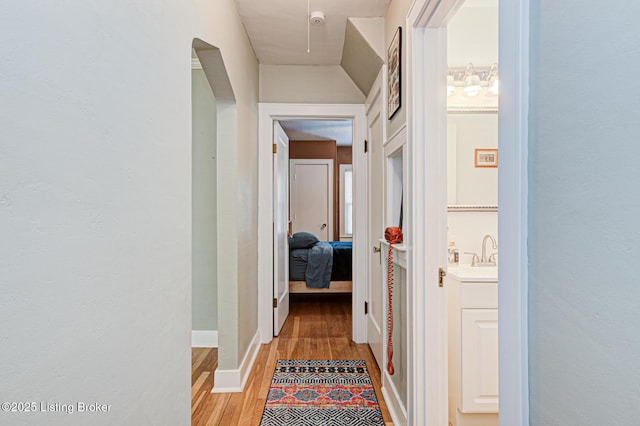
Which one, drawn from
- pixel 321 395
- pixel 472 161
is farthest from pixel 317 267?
pixel 472 161

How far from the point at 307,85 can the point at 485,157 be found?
1.70 metres

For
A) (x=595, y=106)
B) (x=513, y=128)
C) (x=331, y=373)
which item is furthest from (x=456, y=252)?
(x=595, y=106)

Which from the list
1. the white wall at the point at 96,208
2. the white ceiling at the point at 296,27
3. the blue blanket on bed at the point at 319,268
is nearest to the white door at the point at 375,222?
the white ceiling at the point at 296,27

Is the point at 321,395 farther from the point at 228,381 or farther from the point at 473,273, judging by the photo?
the point at 473,273

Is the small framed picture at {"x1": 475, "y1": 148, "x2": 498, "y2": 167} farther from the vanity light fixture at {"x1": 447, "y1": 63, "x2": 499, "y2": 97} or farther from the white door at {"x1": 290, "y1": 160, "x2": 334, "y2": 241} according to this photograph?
the white door at {"x1": 290, "y1": 160, "x2": 334, "y2": 241}

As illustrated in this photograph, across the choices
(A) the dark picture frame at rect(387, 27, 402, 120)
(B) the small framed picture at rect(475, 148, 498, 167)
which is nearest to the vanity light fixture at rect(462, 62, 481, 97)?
(B) the small framed picture at rect(475, 148, 498, 167)

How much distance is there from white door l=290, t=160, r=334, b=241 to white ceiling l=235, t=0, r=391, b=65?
344 centimetres

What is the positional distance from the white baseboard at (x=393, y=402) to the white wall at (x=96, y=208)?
1.13 meters

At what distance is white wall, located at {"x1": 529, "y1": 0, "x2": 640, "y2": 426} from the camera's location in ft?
1.67

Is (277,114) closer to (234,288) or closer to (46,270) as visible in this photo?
(234,288)

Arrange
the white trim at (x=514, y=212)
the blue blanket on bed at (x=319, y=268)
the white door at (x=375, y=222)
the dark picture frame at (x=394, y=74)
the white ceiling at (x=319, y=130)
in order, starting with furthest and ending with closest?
the white ceiling at (x=319, y=130), the blue blanket on bed at (x=319, y=268), the white door at (x=375, y=222), the dark picture frame at (x=394, y=74), the white trim at (x=514, y=212)

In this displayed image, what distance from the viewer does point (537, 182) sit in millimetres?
707

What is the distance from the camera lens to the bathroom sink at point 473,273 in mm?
1846

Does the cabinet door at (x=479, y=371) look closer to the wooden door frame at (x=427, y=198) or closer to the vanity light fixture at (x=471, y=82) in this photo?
the wooden door frame at (x=427, y=198)
